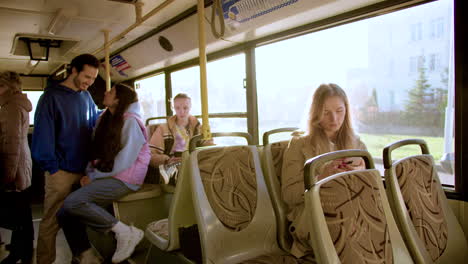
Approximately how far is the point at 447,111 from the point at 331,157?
4.31 feet

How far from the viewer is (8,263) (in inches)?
114

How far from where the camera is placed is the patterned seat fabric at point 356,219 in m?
1.23

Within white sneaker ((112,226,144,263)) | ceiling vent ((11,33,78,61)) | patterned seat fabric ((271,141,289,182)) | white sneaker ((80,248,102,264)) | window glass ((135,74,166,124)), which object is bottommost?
white sneaker ((80,248,102,264))

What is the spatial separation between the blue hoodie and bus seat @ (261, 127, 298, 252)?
1.56m

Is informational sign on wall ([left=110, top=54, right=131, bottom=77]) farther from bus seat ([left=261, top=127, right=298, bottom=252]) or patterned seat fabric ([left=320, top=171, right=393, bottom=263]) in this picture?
patterned seat fabric ([left=320, top=171, right=393, bottom=263])

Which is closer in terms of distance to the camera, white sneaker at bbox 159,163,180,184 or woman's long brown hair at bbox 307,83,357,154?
woman's long brown hair at bbox 307,83,357,154

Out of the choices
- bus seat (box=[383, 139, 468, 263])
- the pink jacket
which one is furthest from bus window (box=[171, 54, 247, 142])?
bus seat (box=[383, 139, 468, 263])

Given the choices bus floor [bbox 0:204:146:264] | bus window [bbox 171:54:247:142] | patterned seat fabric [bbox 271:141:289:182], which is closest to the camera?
patterned seat fabric [bbox 271:141:289:182]

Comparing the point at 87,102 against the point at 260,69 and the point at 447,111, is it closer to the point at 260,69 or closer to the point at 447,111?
the point at 260,69

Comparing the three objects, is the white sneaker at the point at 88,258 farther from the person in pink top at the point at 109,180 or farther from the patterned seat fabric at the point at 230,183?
the patterned seat fabric at the point at 230,183

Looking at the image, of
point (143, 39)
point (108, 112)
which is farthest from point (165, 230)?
point (143, 39)

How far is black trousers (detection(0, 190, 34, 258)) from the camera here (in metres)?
2.76

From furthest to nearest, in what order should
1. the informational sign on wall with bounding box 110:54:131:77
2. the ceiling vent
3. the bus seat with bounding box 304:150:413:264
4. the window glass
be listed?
the informational sign on wall with bounding box 110:54:131:77 → the window glass → the ceiling vent → the bus seat with bounding box 304:150:413:264

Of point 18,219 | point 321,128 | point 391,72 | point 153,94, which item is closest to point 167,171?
point 18,219
